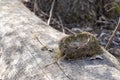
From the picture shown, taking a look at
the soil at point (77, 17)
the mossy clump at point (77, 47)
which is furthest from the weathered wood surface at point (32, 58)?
the soil at point (77, 17)

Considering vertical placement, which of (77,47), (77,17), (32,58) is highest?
(77,47)

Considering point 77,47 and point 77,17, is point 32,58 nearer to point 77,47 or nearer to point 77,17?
point 77,47

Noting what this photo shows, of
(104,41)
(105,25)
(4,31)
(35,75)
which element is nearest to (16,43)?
(4,31)

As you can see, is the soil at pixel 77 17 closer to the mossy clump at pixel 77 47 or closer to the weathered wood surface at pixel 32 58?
the weathered wood surface at pixel 32 58

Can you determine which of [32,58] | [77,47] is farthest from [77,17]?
[77,47]

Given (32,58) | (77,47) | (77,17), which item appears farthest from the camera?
(77,17)

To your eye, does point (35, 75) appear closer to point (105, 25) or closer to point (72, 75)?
point (72, 75)
